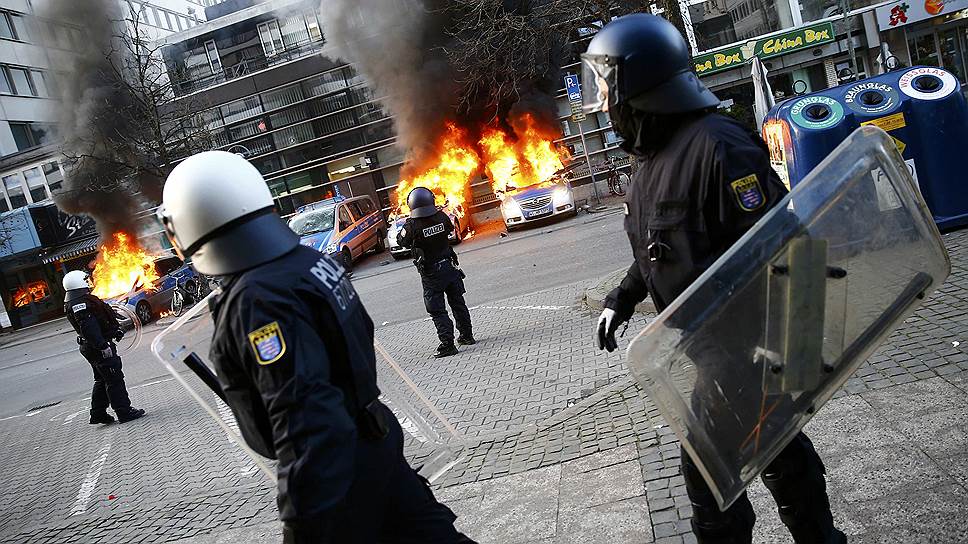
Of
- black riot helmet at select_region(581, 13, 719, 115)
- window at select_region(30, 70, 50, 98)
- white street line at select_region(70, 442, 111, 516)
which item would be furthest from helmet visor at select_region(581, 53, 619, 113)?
window at select_region(30, 70, 50, 98)

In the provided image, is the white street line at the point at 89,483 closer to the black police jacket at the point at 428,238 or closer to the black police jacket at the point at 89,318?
the black police jacket at the point at 89,318

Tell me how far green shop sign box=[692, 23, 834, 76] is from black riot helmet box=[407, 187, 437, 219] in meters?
18.8

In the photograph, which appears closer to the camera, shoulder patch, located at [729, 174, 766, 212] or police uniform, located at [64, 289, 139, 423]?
shoulder patch, located at [729, 174, 766, 212]

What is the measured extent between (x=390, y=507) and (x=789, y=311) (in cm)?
133

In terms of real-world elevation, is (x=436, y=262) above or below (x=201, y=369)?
below

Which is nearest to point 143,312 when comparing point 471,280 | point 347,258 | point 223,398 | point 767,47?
point 347,258

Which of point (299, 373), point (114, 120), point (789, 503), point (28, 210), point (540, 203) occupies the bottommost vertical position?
point (540, 203)

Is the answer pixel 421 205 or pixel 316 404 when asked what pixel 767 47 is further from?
pixel 316 404

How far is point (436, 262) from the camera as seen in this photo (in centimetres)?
777

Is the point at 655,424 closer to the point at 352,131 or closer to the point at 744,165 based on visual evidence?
the point at 744,165

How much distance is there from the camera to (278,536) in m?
4.12

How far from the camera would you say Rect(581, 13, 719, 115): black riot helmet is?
7.75 feet

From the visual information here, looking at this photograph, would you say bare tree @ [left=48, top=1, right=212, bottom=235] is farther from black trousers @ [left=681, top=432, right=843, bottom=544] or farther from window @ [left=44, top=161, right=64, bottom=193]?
black trousers @ [left=681, top=432, right=843, bottom=544]

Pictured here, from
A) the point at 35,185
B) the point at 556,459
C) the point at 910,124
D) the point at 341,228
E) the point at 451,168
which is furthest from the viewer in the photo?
the point at 35,185
